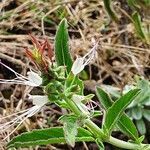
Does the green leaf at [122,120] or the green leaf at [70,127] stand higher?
the green leaf at [70,127]

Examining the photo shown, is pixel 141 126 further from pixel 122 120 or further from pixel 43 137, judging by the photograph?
pixel 43 137

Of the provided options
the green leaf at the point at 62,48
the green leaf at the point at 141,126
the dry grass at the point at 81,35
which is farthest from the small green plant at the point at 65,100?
the dry grass at the point at 81,35

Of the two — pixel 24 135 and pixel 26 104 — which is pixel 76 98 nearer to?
pixel 24 135

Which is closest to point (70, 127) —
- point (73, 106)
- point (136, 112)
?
→ point (73, 106)

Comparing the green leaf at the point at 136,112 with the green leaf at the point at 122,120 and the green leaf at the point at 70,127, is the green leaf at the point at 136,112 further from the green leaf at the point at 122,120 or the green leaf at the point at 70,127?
the green leaf at the point at 70,127

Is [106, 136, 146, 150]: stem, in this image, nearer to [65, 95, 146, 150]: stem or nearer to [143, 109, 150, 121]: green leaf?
[65, 95, 146, 150]: stem

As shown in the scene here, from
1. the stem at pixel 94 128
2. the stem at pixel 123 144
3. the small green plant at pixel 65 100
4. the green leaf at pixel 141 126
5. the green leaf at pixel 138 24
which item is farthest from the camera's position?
the green leaf at pixel 138 24

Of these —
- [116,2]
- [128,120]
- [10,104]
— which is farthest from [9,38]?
[128,120]
